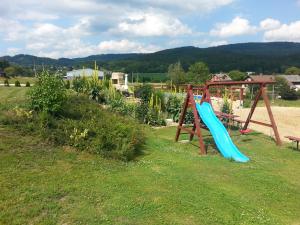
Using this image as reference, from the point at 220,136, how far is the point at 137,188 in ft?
17.7

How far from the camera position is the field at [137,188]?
6.03 metres

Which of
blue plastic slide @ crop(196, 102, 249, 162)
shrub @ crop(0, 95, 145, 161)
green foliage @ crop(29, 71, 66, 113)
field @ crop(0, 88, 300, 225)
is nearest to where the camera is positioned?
field @ crop(0, 88, 300, 225)

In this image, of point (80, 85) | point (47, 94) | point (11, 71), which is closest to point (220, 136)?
point (47, 94)

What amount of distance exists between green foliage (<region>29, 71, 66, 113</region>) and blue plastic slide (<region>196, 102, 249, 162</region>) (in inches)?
202

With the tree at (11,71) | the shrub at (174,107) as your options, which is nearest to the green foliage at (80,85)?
the shrub at (174,107)

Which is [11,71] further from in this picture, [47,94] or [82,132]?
[82,132]

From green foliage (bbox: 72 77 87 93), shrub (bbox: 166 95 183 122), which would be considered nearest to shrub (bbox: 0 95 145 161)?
shrub (bbox: 166 95 183 122)

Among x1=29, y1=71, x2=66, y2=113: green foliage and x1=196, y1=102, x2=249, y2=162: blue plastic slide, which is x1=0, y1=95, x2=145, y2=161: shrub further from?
x1=196, y1=102, x2=249, y2=162: blue plastic slide

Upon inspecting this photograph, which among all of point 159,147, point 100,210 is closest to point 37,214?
point 100,210

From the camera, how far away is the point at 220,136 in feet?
39.1

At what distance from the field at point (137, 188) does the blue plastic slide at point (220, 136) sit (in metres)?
0.54

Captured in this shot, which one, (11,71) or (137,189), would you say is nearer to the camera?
(137,189)

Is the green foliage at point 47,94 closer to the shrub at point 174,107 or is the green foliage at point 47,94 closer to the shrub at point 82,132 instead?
the shrub at point 82,132

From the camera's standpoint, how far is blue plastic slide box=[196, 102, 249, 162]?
10946mm
